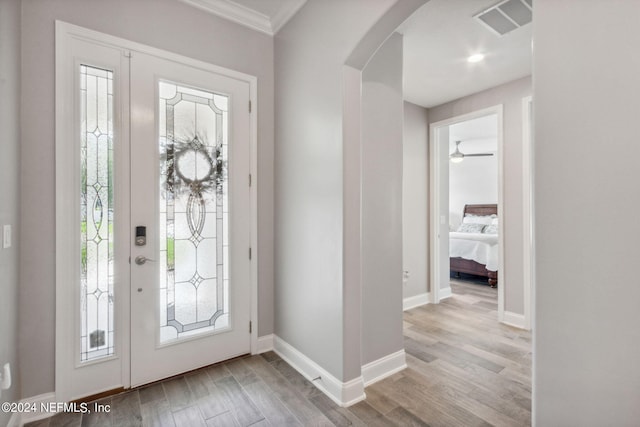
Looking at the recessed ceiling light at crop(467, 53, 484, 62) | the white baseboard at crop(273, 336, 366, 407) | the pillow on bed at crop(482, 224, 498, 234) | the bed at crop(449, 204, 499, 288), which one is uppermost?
the recessed ceiling light at crop(467, 53, 484, 62)

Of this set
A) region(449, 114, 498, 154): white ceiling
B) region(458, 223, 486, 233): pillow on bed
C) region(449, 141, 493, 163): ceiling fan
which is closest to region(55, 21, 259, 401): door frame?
region(449, 114, 498, 154): white ceiling

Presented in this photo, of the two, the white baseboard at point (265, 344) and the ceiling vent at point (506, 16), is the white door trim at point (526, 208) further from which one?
the white baseboard at point (265, 344)

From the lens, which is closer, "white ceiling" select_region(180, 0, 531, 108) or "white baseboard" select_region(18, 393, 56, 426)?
"white baseboard" select_region(18, 393, 56, 426)

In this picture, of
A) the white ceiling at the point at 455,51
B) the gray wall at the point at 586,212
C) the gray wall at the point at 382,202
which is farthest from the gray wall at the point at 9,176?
the white ceiling at the point at 455,51

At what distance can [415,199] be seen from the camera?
4156 millimetres

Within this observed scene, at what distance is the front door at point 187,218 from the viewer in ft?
7.06

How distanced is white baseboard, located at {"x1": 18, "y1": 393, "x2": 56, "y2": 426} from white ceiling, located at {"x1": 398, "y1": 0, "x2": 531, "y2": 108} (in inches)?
143

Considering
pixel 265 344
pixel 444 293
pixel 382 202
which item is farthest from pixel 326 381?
pixel 444 293

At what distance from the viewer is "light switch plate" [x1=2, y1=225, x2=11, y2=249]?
1549mm

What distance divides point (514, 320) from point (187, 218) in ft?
12.0

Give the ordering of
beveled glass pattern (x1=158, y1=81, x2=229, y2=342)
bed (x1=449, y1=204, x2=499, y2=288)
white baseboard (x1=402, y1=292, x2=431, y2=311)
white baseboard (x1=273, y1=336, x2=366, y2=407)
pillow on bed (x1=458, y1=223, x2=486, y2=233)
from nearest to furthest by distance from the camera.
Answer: white baseboard (x1=273, y1=336, x2=366, y2=407), beveled glass pattern (x1=158, y1=81, x2=229, y2=342), white baseboard (x1=402, y1=292, x2=431, y2=311), bed (x1=449, y1=204, x2=499, y2=288), pillow on bed (x1=458, y1=223, x2=486, y2=233)

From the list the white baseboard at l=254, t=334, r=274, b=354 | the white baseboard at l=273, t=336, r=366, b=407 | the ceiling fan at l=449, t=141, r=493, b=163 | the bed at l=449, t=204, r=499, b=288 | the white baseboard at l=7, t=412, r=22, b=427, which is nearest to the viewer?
the white baseboard at l=7, t=412, r=22, b=427

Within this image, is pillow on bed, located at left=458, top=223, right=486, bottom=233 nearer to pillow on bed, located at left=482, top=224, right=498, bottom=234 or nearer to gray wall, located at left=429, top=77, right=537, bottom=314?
pillow on bed, located at left=482, top=224, right=498, bottom=234

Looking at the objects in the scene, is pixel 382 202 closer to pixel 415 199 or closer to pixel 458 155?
pixel 415 199
